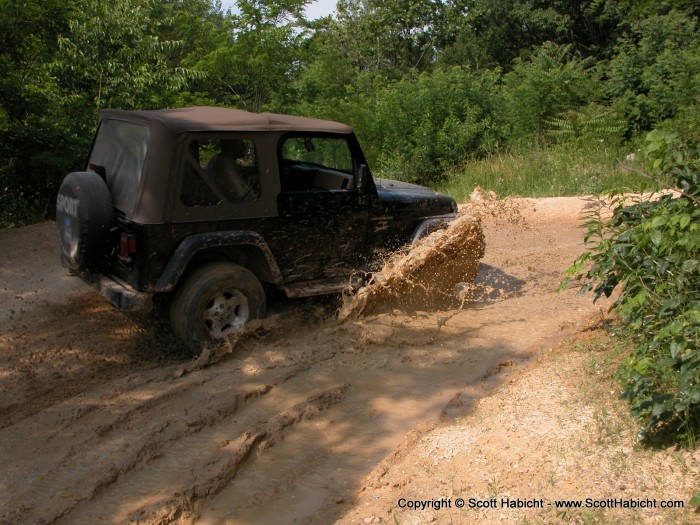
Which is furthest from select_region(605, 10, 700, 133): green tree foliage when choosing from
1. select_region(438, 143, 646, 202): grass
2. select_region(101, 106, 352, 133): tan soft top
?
select_region(101, 106, 352, 133): tan soft top

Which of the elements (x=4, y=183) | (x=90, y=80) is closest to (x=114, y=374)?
(x=4, y=183)

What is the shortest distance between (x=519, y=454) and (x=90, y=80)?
9911 mm

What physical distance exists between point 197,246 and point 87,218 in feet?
2.70

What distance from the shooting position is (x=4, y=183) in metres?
9.62

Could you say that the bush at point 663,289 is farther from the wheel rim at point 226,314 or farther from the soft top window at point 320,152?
the wheel rim at point 226,314

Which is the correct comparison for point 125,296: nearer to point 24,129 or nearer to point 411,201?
point 411,201

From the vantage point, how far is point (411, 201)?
679cm

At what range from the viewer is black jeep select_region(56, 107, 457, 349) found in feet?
17.5

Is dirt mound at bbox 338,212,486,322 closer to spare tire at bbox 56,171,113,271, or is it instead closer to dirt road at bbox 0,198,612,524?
dirt road at bbox 0,198,612,524

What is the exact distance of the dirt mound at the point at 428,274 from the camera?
6398 millimetres

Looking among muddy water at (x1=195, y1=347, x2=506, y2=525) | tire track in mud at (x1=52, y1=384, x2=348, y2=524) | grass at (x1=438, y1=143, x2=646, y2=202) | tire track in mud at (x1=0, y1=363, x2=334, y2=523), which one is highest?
grass at (x1=438, y1=143, x2=646, y2=202)

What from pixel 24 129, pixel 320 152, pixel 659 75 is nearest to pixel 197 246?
pixel 320 152

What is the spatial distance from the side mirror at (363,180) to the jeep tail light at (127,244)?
6.62 feet

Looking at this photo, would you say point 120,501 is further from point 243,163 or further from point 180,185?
point 243,163
